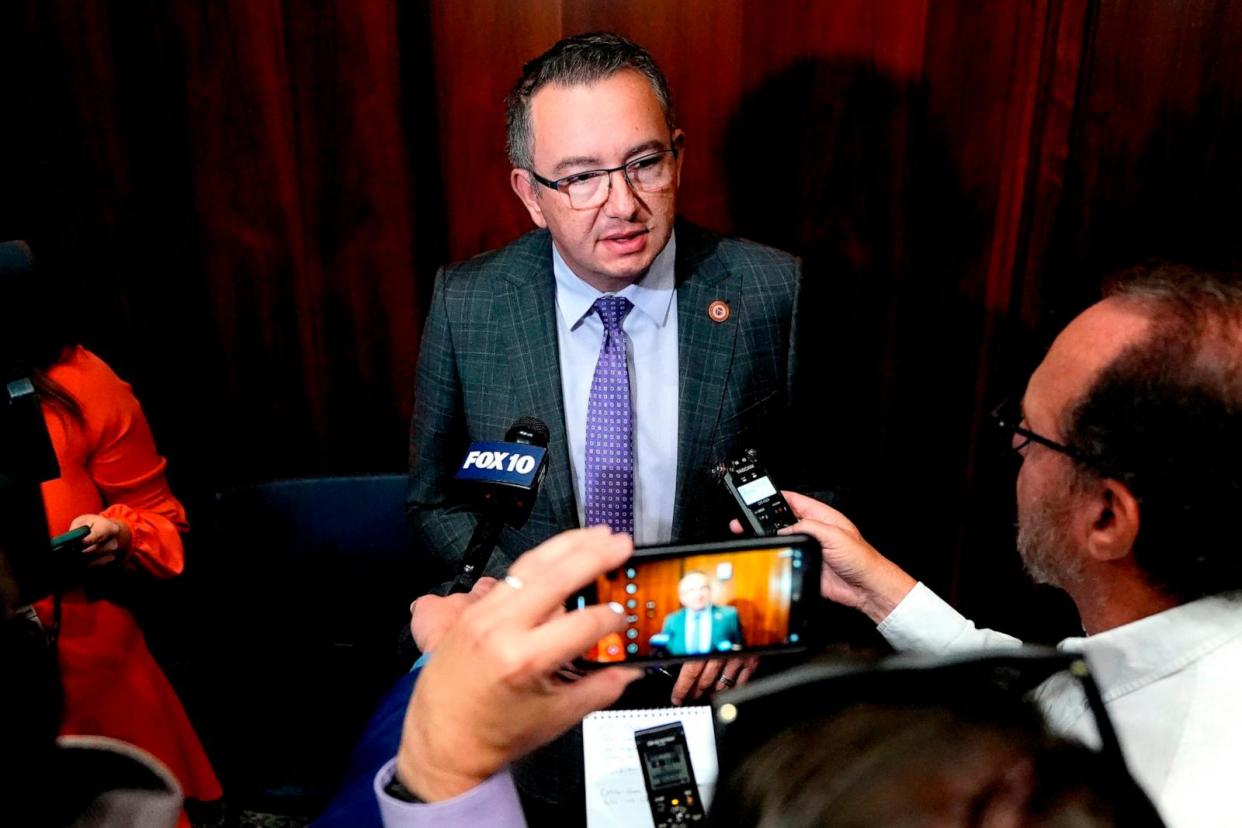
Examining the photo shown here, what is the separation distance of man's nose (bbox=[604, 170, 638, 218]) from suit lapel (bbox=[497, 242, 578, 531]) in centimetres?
Result: 27

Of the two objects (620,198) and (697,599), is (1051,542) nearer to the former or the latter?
(697,599)

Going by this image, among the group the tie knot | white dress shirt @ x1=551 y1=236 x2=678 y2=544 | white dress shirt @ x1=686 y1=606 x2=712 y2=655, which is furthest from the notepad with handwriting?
the tie knot

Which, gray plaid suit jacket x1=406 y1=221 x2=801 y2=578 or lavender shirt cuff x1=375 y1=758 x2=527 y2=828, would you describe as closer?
lavender shirt cuff x1=375 y1=758 x2=527 y2=828

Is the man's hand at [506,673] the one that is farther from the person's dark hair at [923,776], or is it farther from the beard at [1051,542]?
the beard at [1051,542]

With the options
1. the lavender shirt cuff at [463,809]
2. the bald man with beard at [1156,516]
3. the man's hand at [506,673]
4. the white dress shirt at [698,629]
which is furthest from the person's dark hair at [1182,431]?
the lavender shirt cuff at [463,809]

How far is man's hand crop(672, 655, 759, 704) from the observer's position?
144 cm

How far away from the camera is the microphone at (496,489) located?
3.73 feet

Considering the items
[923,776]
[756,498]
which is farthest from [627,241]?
[923,776]

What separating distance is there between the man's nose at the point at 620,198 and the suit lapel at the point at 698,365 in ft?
0.83

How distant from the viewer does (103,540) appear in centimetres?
158

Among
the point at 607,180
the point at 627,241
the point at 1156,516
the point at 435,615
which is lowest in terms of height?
the point at 435,615

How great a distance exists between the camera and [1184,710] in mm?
903

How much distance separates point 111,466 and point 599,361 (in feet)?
3.15

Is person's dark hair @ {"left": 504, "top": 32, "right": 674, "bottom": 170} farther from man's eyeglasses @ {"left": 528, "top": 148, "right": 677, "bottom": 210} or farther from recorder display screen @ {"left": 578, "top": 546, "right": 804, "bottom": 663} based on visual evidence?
recorder display screen @ {"left": 578, "top": 546, "right": 804, "bottom": 663}
